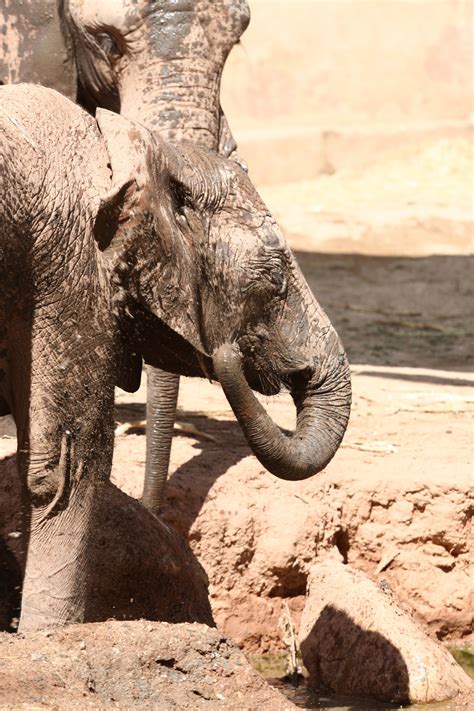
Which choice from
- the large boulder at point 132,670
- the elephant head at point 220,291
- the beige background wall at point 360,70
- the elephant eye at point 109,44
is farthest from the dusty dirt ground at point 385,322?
the beige background wall at point 360,70

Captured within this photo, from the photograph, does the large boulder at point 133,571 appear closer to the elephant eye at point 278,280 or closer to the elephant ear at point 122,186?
the elephant eye at point 278,280

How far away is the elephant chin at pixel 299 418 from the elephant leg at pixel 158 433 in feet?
4.50

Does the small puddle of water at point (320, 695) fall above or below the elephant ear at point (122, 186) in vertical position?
below

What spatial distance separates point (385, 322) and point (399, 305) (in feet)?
2.86

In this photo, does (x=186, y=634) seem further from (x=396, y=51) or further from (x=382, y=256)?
(x=396, y=51)

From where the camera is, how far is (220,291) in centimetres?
399

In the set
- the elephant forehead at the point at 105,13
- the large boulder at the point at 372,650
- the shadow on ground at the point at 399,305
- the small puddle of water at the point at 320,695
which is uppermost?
the elephant forehead at the point at 105,13

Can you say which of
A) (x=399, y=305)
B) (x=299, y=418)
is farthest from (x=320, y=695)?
(x=399, y=305)

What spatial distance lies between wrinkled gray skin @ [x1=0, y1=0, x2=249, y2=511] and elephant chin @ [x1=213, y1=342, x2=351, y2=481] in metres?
1.48

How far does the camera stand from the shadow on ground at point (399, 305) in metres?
9.47

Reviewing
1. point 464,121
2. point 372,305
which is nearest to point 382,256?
point 372,305

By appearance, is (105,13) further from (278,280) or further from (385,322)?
(385,322)

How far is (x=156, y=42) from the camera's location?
5.68m

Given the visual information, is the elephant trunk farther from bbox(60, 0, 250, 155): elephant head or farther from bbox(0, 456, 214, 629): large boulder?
bbox(0, 456, 214, 629): large boulder
